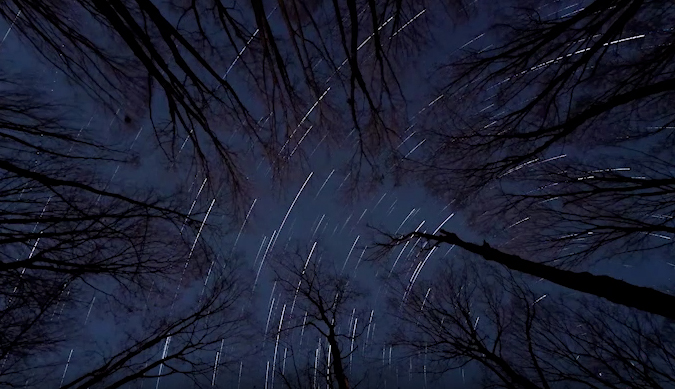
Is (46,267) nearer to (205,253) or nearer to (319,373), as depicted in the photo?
(205,253)

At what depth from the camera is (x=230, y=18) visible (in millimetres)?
3123

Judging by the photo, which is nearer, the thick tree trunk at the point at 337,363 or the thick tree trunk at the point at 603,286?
the thick tree trunk at the point at 603,286

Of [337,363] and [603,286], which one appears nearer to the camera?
[603,286]

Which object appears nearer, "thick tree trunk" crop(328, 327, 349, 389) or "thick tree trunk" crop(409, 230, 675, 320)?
"thick tree trunk" crop(409, 230, 675, 320)

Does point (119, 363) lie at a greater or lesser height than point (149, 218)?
lesser

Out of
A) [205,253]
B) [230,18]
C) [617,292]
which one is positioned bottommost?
[617,292]

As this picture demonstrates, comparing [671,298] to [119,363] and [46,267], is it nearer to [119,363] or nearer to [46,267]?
[46,267]

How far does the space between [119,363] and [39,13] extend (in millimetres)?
5459

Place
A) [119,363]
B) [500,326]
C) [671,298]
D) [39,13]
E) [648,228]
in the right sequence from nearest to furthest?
[671,298] → [39,13] → [648,228] → [119,363] → [500,326]

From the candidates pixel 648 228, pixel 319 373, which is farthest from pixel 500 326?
pixel 319 373

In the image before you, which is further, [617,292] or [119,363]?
[119,363]

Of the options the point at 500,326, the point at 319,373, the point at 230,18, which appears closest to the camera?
the point at 230,18

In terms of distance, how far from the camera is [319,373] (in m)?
7.36

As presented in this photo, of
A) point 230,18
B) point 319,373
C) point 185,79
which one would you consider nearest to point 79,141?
point 185,79
